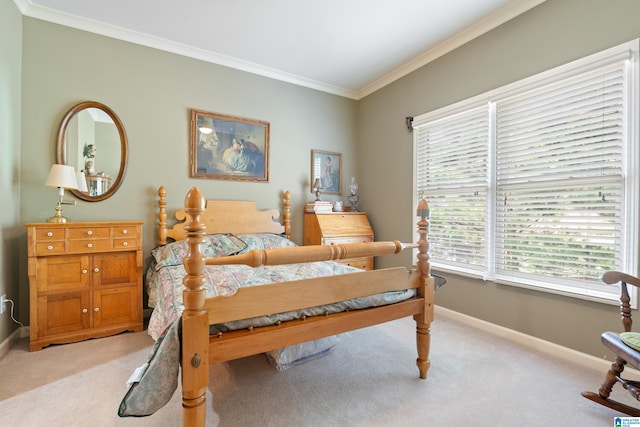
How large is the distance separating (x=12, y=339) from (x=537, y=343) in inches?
165

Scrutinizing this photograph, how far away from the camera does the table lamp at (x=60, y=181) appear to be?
228 cm

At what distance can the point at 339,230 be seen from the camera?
3.50 m

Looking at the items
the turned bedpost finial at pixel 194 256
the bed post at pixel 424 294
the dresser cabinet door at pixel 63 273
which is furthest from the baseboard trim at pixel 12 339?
the bed post at pixel 424 294

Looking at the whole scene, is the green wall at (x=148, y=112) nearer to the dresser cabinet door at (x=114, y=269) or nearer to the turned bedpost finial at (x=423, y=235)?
the dresser cabinet door at (x=114, y=269)

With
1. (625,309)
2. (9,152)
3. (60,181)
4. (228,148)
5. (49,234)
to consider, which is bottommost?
(625,309)

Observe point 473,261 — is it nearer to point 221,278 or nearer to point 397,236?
point 397,236

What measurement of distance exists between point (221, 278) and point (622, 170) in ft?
9.30

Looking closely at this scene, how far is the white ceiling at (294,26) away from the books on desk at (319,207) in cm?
164

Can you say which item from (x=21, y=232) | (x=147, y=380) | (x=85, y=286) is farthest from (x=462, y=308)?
(x=21, y=232)

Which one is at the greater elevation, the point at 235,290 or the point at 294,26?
the point at 294,26

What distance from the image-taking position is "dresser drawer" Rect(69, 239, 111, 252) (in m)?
2.28

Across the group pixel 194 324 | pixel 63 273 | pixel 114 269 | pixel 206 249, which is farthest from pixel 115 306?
pixel 194 324

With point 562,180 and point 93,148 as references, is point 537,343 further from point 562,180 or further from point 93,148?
point 93,148

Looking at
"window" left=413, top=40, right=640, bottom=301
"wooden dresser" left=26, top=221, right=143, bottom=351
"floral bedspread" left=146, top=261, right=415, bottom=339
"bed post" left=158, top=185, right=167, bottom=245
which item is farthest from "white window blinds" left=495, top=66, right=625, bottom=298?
"wooden dresser" left=26, top=221, right=143, bottom=351
